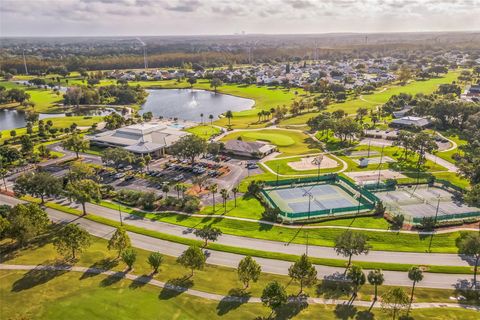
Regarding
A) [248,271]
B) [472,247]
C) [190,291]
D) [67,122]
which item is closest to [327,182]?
[472,247]

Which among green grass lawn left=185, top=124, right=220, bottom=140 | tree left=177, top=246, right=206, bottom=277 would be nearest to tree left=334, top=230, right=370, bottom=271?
tree left=177, top=246, right=206, bottom=277

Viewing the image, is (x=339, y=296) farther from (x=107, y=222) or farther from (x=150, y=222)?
(x=107, y=222)

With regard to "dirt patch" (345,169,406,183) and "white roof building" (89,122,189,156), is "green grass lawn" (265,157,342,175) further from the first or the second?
"white roof building" (89,122,189,156)

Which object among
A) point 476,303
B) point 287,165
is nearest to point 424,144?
point 287,165

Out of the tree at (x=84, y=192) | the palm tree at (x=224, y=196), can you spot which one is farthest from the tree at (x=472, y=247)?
the tree at (x=84, y=192)

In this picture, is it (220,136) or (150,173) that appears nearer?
(150,173)

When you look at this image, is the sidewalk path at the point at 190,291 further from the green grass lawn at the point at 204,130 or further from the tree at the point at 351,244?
the green grass lawn at the point at 204,130
